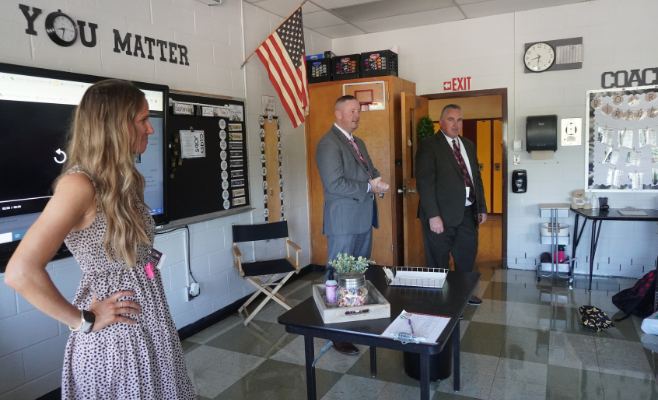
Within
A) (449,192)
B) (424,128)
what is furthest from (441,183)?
(424,128)

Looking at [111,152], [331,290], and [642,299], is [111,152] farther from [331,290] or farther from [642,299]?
[642,299]

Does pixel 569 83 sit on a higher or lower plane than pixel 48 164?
higher

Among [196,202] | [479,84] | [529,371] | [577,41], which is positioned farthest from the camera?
[479,84]

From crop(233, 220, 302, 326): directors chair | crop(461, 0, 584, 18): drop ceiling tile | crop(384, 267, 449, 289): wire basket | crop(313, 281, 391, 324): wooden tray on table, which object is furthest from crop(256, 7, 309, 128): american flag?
crop(313, 281, 391, 324): wooden tray on table

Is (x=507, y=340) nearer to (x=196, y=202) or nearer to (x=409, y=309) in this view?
(x=409, y=309)

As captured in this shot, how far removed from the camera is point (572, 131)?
505cm

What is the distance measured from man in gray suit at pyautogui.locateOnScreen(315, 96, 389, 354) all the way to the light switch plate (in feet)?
9.27

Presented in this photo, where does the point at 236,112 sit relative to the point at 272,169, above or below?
above

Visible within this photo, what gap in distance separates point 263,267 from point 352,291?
7.21ft

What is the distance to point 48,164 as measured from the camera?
2.60 metres

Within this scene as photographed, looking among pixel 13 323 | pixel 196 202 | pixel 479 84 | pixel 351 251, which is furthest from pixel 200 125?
pixel 479 84

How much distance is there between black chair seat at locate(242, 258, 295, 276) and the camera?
3.96m

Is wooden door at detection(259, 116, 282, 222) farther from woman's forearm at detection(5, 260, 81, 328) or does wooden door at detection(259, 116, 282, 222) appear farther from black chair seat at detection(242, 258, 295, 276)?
woman's forearm at detection(5, 260, 81, 328)

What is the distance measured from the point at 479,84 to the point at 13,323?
493 cm
